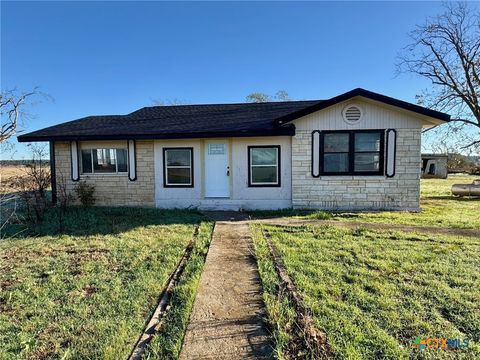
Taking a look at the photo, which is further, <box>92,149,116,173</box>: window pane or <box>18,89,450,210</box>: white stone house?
<box>92,149,116,173</box>: window pane

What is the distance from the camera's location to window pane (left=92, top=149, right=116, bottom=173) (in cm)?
1059

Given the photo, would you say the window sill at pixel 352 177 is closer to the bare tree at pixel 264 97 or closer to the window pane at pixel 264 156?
the window pane at pixel 264 156

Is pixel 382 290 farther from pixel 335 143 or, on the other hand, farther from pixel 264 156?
pixel 264 156

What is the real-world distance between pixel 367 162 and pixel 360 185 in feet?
2.61

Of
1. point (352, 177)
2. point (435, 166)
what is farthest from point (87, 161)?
point (435, 166)

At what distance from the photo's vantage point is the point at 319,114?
9.27m

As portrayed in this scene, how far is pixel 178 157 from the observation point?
10.2 m

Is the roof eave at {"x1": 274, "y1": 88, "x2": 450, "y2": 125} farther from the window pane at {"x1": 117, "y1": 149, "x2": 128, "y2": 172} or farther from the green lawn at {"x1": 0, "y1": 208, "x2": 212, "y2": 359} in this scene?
the window pane at {"x1": 117, "y1": 149, "x2": 128, "y2": 172}

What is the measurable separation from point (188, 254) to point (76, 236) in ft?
10.4

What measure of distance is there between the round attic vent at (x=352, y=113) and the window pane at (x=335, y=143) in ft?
1.80

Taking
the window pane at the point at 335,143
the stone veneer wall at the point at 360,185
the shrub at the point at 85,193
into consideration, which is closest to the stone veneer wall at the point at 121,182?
the shrub at the point at 85,193

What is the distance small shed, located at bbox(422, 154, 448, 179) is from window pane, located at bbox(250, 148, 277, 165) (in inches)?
1047

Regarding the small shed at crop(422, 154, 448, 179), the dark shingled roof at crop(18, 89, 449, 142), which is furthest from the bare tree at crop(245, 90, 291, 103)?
the dark shingled roof at crop(18, 89, 449, 142)

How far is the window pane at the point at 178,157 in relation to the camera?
10.2 metres
